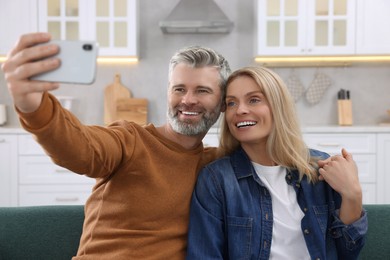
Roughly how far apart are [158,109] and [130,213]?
3.04m

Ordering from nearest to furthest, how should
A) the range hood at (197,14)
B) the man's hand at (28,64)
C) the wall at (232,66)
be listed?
the man's hand at (28,64) → the range hood at (197,14) → the wall at (232,66)

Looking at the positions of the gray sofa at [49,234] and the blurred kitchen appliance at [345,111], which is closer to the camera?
the gray sofa at [49,234]

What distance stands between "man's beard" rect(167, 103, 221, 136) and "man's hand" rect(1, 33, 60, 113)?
70 centimetres

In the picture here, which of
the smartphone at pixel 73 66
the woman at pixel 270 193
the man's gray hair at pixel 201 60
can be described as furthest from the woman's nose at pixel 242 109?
the smartphone at pixel 73 66

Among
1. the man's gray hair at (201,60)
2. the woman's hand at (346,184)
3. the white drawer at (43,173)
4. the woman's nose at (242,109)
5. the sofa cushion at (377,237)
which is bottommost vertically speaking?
the white drawer at (43,173)

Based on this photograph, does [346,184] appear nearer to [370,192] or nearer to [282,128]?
[282,128]

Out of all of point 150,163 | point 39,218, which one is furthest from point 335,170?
point 39,218

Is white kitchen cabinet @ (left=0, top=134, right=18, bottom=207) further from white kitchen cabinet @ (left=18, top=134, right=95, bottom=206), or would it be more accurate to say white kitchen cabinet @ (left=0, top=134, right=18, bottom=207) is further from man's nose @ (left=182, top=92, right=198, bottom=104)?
man's nose @ (left=182, top=92, right=198, bottom=104)

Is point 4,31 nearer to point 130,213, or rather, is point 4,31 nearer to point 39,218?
point 39,218

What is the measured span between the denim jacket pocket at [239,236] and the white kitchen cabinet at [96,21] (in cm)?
282

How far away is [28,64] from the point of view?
84 cm

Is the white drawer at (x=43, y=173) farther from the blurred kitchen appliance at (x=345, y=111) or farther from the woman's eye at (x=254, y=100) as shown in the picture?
the woman's eye at (x=254, y=100)

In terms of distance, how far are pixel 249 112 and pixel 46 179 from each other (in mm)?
2679

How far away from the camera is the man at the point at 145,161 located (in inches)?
43.6
